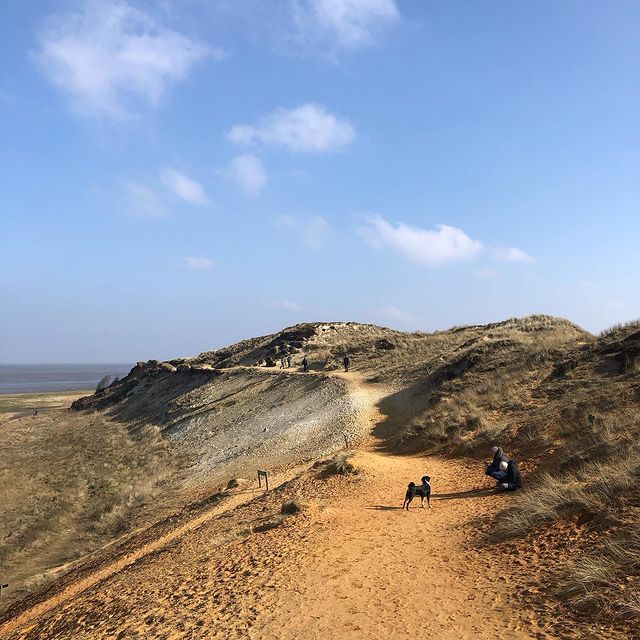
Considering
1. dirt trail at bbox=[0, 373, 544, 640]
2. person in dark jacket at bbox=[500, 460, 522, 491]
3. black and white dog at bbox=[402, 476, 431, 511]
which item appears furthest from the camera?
person in dark jacket at bbox=[500, 460, 522, 491]

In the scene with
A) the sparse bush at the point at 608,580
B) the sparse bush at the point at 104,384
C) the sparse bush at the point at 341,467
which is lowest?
the sparse bush at the point at 104,384

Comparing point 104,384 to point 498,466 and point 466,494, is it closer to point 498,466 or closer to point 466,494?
point 466,494

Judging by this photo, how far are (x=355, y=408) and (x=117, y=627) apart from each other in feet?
61.2

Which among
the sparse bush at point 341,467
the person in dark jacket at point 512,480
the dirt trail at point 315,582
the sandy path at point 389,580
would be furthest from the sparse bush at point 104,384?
the person in dark jacket at point 512,480

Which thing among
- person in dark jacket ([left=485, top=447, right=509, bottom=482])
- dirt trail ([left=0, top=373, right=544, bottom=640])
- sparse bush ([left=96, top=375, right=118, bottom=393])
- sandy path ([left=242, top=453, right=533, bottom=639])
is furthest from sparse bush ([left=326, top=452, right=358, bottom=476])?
sparse bush ([left=96, top=375, right=118, bottom=393])

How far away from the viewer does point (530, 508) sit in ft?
29.5

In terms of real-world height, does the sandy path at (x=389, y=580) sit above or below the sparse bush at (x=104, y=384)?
above

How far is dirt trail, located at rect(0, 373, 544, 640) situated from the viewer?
21.4ft

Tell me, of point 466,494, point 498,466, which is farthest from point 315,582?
point 498,466

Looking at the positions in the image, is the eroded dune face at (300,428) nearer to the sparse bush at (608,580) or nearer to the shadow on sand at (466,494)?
the shadow on sand at (466,494)

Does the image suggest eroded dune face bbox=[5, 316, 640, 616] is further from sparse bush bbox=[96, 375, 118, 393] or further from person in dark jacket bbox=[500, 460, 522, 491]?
sparse bush bbox=[96, 375, 118, 393]

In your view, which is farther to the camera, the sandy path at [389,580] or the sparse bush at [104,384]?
the sparse bush at [104,384]

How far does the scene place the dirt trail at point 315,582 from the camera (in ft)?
21.4

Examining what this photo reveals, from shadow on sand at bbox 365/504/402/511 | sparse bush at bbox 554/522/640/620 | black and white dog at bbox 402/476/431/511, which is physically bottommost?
shadow on sand at bbox 365/504/402/511
